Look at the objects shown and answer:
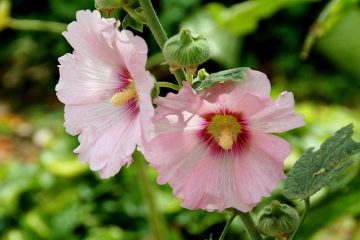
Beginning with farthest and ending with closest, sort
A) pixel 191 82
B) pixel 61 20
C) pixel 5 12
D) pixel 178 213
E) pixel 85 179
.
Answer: pixel 61 20 < pixel 85 179 < pixel 178 213 < pixel 5 12 < pixel 191 82

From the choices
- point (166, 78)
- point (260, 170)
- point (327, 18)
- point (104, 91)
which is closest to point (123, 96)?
point (104, 91)

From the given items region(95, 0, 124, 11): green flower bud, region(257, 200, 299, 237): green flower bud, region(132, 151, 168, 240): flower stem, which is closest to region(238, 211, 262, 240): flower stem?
region(257, 200, 299, 237): green flower bud

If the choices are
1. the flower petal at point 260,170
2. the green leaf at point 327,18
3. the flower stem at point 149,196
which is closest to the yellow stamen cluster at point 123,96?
A: the flower petal at point 260,170

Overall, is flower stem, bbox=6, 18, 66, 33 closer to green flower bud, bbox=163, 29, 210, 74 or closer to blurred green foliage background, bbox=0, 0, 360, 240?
blurred green foliage background, bbox=0, 0, 360, 240

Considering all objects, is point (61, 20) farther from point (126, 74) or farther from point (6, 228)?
point (126, 74)

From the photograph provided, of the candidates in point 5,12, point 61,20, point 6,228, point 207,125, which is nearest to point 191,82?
point 207,125
